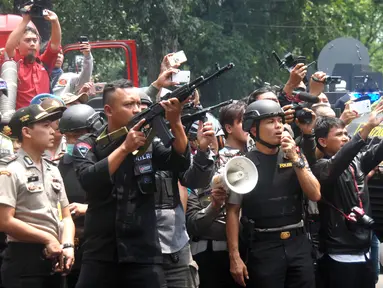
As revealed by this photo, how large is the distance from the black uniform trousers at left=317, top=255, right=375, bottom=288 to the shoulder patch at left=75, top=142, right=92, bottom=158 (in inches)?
91.8

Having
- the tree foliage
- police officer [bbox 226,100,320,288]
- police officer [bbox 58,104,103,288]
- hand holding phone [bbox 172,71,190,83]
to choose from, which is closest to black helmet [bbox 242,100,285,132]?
police officer [bbox 226,100,320,288]

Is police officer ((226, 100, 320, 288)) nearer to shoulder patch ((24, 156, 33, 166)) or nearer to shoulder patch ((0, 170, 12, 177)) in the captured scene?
shoulder patch ((24, 156, 33, 166))

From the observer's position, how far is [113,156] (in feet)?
18.4

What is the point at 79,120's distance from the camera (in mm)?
7129

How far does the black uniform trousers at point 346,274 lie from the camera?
7.09 meters

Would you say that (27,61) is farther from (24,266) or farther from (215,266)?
(24,266)

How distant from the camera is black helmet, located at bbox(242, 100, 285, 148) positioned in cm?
675

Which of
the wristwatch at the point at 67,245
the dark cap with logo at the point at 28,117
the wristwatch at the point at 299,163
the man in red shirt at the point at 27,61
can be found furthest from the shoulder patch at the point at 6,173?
the man in red shirt at the point at 27,61

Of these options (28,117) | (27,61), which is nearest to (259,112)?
(28,117)

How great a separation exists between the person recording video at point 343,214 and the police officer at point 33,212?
2.15 metres

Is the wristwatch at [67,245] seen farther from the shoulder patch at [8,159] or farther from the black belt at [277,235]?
the black belt at [277,235]

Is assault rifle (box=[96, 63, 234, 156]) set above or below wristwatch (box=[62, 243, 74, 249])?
above

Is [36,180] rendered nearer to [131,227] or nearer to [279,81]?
[131,227]

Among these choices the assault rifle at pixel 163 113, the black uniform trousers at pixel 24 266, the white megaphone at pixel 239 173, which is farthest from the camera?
the white megaphone at pixel 239 173
